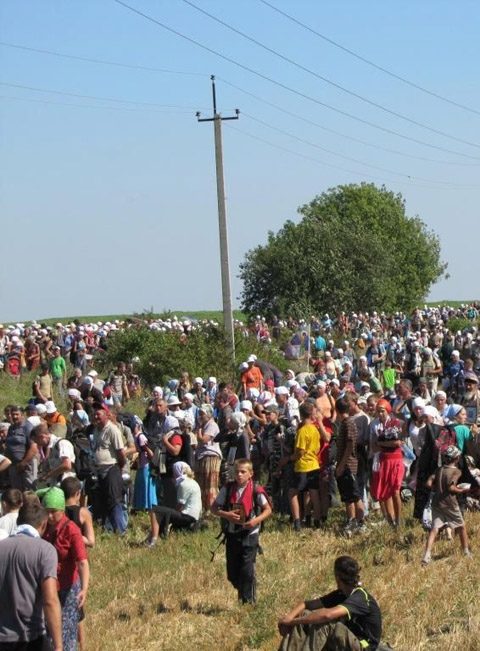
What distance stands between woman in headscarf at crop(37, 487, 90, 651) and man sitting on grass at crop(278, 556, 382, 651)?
5.49 feet

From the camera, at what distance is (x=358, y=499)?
14.7 m

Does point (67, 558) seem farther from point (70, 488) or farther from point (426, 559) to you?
point (426, 559)

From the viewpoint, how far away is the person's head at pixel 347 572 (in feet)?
28.6

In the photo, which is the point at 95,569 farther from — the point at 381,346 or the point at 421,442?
the point at 381,346

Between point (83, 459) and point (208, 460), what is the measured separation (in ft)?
5.59

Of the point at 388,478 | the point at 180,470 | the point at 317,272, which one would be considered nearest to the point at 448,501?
the point at 388,478

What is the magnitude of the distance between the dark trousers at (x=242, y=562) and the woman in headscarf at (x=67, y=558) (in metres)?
2.16

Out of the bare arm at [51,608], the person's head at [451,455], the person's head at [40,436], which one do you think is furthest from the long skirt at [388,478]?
the bare arm at [51,608]

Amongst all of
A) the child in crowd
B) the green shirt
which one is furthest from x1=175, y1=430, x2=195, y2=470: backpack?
the green shirt

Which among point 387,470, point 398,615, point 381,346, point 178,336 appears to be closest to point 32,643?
point 398,615

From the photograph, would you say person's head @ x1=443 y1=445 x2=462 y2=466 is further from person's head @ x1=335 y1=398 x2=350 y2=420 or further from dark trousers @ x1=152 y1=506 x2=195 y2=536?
dark trousers @ x1=152 y1=506 x2=195 y2=536

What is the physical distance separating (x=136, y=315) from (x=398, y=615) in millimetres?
32556

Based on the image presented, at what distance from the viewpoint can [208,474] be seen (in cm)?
1588

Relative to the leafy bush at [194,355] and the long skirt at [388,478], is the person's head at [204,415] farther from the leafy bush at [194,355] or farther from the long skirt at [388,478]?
the leafy bush at [194,355]
